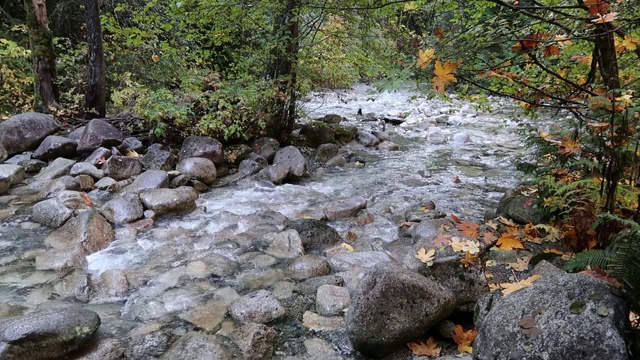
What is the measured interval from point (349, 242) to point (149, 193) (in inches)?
118

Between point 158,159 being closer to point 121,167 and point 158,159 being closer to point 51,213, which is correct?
point 121,167

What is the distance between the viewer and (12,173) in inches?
247

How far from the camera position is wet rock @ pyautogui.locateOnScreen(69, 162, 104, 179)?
6530 mm

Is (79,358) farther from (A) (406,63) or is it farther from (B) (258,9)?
(B) (258,9)

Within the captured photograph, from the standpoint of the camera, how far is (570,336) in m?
1.93

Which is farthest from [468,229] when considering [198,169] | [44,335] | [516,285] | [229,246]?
[198,169]

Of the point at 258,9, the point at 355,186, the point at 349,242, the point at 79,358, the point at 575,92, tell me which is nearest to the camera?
the point at 79,358

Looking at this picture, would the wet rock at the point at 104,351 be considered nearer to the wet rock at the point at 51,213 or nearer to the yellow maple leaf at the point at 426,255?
the yellow maple leaf at the point at 426,255

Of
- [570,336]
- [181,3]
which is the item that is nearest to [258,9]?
[181,3]

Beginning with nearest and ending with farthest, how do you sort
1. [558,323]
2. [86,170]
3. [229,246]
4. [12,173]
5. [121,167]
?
1. [558,323]
2. [229,246]
3. [12,173]
4. [86,170]
5. [121,167]

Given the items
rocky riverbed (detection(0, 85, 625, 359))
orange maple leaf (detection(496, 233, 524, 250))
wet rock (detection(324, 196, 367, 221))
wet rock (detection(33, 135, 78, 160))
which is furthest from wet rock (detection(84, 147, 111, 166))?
orange maple leaf (detection(496, 233, 524, 250))

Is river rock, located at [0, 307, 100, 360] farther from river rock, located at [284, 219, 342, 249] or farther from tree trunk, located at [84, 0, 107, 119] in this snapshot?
tree trunk, located at [84, 0, 107, 119]

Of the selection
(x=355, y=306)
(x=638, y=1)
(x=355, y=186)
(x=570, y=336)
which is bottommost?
(x=355, y=186)

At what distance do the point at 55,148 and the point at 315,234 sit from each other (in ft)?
Answer: 17.4
